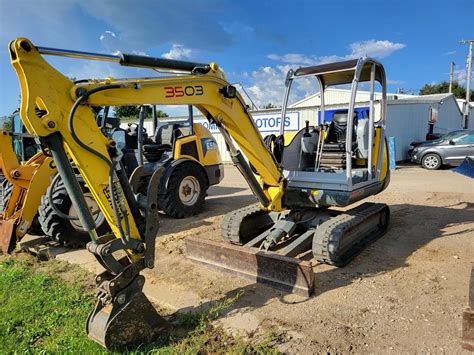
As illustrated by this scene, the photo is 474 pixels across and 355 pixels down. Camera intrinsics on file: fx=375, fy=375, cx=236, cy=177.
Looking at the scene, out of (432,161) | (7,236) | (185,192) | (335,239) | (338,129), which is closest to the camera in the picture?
(335,239)

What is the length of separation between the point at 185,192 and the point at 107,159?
4557 millimetres

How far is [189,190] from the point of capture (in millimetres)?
7598

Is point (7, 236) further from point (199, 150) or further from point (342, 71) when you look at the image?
point (342, 71)

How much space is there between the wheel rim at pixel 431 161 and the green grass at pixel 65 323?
44.1 ft

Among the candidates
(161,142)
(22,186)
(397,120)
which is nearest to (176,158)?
(161,142)

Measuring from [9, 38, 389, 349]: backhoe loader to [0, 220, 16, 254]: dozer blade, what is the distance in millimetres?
3057

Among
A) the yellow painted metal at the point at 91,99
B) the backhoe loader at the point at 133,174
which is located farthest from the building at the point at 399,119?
the yellow painted metal at the point at 91,99

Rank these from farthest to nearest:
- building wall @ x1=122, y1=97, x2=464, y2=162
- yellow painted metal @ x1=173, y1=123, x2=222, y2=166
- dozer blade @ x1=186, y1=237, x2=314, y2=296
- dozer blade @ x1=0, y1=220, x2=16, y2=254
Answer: building wall @ x1=122, y1=97, x2=464, y2=162, yellow painted metal @ x1=173, y1=123, x2=222, y2=166, dozer blade @ x1=0, y1=220, x2=16, y2=254, dozer blade @ x1=186, y1=237, x2=314, y2=296

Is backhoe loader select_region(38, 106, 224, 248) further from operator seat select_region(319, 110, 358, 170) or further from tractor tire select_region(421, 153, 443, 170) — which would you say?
tractor tire select_region(421, 153, 443, 170)

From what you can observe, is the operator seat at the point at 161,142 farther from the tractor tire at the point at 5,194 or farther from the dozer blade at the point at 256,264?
the dozer blade at the point at 256,264

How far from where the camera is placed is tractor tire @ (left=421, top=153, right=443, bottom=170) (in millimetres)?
14695

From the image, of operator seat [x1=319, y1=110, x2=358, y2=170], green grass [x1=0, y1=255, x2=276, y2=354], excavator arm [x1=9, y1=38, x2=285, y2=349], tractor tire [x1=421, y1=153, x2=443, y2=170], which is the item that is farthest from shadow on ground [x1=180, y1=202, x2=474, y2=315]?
tractor tire [x1=421, y1=153, x2=443, y2=170]

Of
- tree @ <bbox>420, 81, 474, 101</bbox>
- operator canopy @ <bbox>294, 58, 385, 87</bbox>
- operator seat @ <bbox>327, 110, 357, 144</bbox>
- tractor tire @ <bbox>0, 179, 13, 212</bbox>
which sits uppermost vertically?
tree @ <bbox>420, 81, 474, 101</bbox>

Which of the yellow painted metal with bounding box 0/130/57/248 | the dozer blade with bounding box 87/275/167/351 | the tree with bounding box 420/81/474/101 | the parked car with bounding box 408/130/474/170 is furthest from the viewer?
the tree with bounding box 420/81/474/101
